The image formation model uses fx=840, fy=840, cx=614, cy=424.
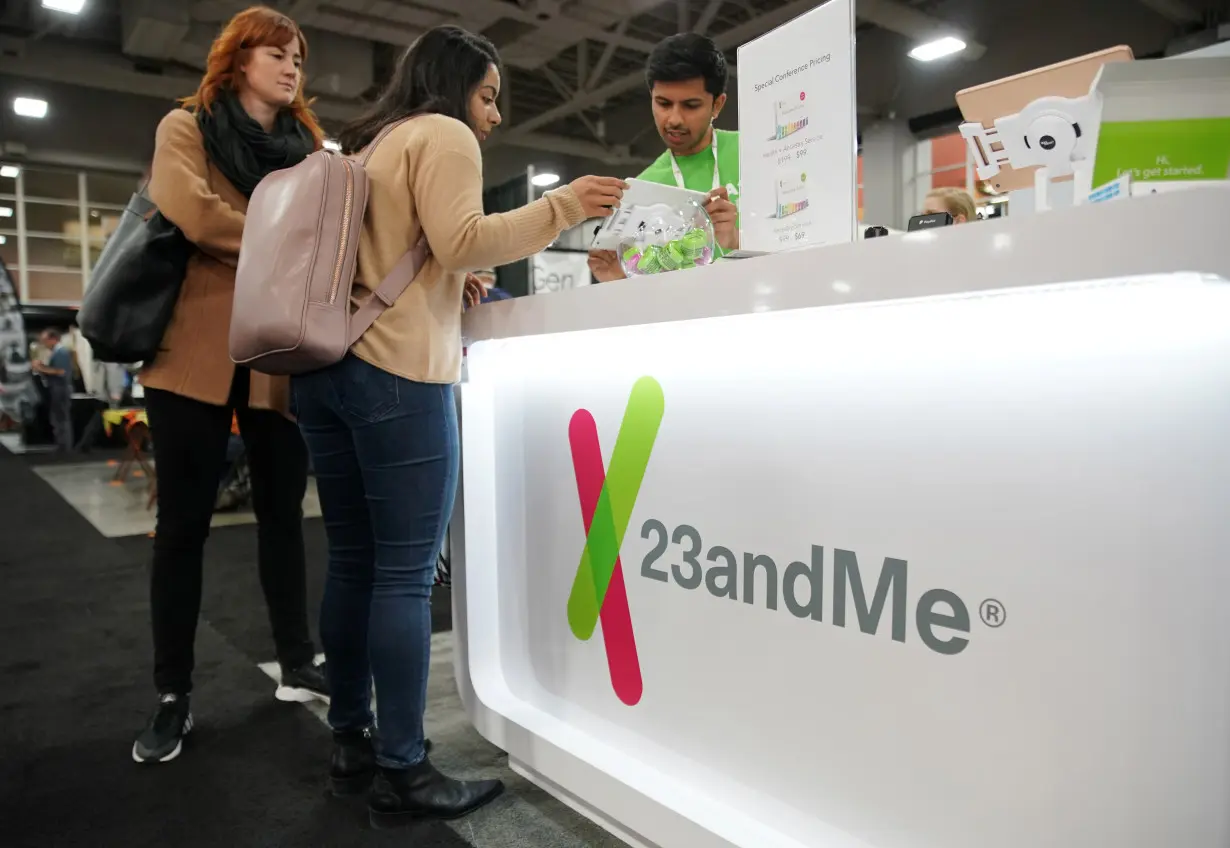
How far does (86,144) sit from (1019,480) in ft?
44.9

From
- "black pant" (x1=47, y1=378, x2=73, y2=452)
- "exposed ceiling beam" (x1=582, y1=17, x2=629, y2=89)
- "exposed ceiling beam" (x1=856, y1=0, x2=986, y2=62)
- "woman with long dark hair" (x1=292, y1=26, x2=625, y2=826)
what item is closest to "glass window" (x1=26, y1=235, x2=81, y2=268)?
"black pant" (x1=47, y1=378, x2=73, y2=452)

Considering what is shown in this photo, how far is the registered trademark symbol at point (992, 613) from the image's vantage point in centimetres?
94

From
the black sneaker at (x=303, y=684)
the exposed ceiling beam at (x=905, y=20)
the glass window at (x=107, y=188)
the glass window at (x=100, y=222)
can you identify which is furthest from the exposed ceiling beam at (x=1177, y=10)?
the glass window at (x=100, y=222)

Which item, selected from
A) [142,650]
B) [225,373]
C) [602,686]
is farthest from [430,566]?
[142,650]

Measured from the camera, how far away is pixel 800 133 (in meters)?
1.39

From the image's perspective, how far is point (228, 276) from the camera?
71.1 inches

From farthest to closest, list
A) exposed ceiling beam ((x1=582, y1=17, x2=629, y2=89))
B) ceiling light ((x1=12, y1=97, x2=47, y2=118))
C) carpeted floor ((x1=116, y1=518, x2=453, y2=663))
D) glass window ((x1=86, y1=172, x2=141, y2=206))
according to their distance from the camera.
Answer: glass window ((x1=86, y1=172, x2=141, y2=206))
ceiling light ((x1=12, y1=97, x2=47, y2=118))
exposed ceiling beam ((x1=582, y1=17, x2=629, y2=89))
carpeted floor ((x1=116, y1=518, x2=453, y2=663))

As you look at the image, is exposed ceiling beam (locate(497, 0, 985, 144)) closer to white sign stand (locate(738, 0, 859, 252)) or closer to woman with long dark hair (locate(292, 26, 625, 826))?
white sign stand (locate(738, 0, 859, 252))

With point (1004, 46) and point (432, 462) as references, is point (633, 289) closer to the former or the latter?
point (432, 462)

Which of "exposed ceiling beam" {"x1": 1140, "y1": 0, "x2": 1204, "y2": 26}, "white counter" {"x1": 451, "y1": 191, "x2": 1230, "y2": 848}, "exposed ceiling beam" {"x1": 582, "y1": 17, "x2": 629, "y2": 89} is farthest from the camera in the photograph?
"exposed ceiling beam" {"x1": 582, "y1": 17, "x2": 629, "y2": 89}

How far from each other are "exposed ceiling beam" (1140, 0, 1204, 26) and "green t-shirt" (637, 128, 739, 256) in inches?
254

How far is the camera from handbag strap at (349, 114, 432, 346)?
4.36ft

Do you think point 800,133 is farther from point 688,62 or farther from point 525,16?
point 525,16

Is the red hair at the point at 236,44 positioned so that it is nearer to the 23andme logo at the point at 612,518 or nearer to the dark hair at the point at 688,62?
the dark hair at the point at 688,62
